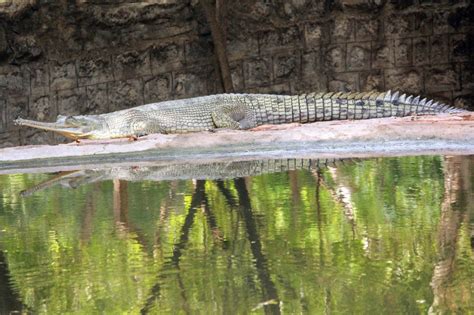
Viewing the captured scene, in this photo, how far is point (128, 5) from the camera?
36.0ft

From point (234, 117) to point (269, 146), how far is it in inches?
90.0

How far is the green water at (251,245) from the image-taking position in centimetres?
271

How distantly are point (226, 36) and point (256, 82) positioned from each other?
2.14 feet

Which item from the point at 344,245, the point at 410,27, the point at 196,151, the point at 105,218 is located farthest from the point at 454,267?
the point at 410,27

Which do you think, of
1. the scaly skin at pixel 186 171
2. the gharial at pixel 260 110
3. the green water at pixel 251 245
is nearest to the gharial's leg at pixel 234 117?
the gharial at pixel 260 110

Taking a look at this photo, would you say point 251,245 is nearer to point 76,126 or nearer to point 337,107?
point 76,126

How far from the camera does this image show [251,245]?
3.39 m

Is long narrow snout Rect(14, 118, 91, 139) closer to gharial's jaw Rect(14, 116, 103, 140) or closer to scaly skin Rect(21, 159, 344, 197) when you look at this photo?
gharial's jaw Rect(14, 116, 103, 140)

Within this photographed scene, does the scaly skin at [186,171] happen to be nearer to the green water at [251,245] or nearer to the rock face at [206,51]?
the green water at [251,245]

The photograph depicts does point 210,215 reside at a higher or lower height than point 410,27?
lower

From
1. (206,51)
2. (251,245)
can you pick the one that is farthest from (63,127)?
(251,245)

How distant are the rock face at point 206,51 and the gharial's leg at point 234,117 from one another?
250 centimetres

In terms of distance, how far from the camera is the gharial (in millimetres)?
8602

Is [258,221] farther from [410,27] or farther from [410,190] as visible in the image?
[410,27]
